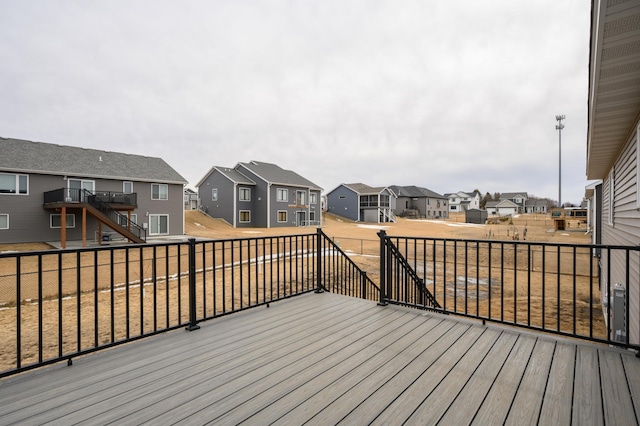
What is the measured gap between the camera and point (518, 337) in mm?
2873

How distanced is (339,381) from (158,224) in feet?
74.0

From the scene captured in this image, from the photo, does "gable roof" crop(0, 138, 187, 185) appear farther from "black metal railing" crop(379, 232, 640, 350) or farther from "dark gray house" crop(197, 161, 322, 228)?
"black metal railing" crop(379, 232, 640, 350)

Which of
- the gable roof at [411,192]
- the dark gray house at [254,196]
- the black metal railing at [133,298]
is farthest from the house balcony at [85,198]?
the gable roof at [411,192]

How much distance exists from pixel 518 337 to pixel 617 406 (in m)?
1.08

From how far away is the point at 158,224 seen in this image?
2133cm

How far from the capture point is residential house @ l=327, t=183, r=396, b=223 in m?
39.9

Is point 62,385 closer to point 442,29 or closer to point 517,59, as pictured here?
point 442,29

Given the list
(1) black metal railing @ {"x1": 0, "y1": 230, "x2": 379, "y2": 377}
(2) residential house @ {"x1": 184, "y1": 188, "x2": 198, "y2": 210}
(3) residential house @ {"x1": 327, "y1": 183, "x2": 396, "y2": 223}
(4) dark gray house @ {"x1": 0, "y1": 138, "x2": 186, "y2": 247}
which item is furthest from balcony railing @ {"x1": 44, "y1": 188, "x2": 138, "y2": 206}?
(2) residential house @ {"x1": 184, "y1": 188, "x2": 198, "y2": 210}

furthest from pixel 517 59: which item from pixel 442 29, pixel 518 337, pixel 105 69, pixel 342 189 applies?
pixel 342 189

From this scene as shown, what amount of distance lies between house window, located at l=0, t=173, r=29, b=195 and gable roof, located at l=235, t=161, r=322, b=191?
54.2ft

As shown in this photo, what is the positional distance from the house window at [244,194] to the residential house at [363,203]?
1617 centimetres

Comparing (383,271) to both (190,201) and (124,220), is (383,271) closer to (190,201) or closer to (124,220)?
(124,220)

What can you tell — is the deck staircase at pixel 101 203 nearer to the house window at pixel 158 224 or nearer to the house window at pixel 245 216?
the house window at pixel 158 224

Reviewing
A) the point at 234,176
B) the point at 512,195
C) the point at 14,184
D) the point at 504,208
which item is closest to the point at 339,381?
the point at 14,184
